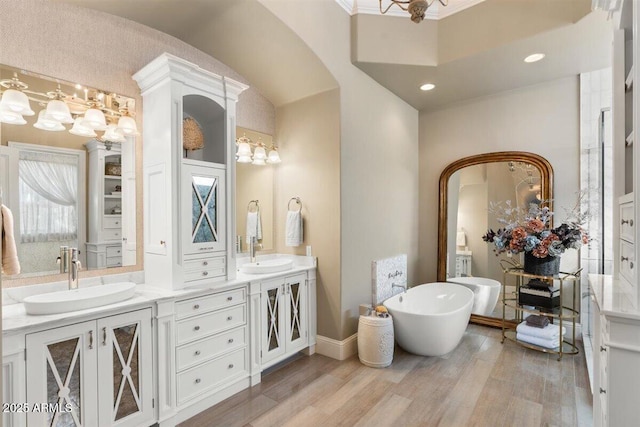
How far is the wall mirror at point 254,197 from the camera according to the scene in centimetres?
320

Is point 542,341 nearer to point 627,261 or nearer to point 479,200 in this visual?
point 479,200

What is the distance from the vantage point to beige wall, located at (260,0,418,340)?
9.36 feet

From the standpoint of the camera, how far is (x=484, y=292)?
3.92 meters

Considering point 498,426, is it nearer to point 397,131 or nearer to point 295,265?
point 295,265

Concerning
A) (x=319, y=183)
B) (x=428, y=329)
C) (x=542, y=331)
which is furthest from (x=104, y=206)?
(x=542, y=331)

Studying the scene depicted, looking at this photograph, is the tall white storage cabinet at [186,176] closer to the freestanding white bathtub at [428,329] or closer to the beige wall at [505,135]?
the freestanding white bathtub at [428,329]

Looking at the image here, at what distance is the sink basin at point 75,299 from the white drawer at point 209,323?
0.42 metres

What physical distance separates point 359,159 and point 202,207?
1.64 m

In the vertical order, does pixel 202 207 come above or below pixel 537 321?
above

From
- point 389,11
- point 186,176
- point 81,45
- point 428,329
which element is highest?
point 389,11

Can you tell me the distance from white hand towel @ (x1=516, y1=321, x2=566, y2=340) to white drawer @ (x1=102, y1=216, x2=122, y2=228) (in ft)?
12.5

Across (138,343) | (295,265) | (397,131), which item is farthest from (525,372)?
(138,343)

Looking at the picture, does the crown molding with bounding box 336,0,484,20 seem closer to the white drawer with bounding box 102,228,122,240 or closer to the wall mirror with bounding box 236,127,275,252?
the wall mirror with bounding box 236,127,275,252

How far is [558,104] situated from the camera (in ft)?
11.6
